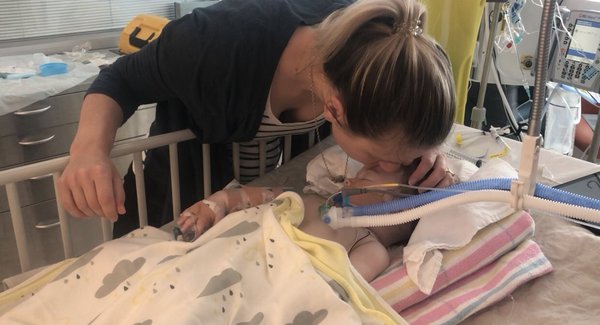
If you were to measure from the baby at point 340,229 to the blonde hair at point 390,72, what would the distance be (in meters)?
0.24

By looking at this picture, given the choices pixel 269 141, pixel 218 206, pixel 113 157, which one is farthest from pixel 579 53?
pixel 113 157

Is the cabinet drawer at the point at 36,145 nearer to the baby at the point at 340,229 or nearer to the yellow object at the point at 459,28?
the baby at the point at 340,229

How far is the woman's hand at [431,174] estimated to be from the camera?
115cm

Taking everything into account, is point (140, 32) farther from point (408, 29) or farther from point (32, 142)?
point (408, 29)

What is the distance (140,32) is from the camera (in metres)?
2.45

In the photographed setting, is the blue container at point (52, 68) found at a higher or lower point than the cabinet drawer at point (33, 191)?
higher

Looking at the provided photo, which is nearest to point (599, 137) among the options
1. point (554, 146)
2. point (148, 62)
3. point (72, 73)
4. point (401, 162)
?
point (554, 146)

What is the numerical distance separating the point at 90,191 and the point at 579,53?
1.89 m

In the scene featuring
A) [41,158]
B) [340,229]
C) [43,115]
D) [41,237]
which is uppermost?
[340,229]

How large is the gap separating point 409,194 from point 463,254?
176 millimetres

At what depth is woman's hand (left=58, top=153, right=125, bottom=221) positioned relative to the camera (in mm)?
923

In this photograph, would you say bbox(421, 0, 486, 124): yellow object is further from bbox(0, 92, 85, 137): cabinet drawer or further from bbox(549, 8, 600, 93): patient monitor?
bbox(0, 92, 85, 137): cabinet drawer

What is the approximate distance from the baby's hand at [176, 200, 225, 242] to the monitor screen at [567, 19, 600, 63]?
1.62 m

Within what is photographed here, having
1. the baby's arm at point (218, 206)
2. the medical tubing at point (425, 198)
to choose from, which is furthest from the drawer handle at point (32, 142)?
the medical tubing at point (425, 198)
